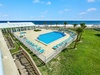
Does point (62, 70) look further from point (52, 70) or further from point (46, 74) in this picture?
point (46, 74)

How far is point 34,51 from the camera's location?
15.6 metres

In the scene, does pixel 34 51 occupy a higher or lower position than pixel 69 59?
higher

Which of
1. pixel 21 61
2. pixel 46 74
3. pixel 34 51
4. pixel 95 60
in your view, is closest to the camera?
pixel 46 74

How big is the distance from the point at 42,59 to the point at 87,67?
6.61 metres

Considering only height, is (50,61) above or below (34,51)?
below

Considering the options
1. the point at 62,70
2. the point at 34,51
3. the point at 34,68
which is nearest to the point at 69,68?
the point at 62,70

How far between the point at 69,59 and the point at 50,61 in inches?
126

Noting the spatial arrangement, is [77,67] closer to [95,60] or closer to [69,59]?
[69,59]

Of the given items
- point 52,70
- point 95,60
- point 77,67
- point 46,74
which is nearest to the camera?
point 46,74

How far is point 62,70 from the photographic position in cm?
1191

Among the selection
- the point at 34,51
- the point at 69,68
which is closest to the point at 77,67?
the point at 69,68

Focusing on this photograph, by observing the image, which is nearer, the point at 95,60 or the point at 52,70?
the point at 52,70

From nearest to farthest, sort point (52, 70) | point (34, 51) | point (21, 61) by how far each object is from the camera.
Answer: point (52, 70)
point (21, 61)
point (34, 51)

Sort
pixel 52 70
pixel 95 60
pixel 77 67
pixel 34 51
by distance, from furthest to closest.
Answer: pixel 34 51
pixel 95 60
pixel 77 67
pixel 52 70
